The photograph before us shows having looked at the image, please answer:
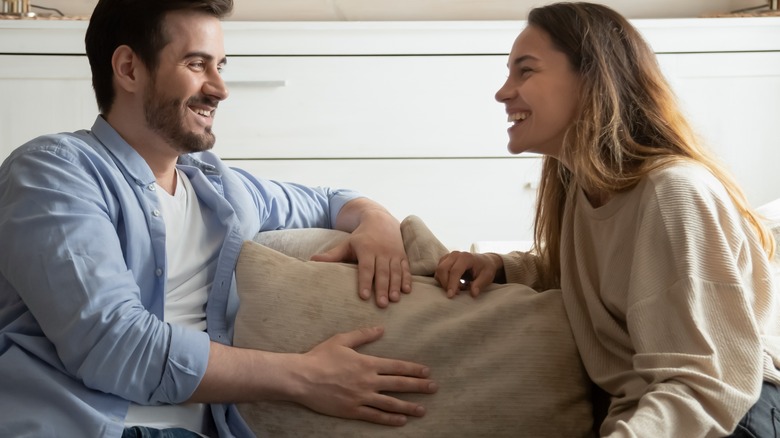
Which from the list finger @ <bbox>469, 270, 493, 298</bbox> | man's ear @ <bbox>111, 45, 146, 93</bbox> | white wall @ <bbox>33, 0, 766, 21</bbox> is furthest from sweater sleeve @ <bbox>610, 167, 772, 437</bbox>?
white wall @ <bbox>33, 0, 766, 21</bbox>

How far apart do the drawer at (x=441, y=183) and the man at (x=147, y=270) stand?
131cm

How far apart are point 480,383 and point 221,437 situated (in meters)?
0.39

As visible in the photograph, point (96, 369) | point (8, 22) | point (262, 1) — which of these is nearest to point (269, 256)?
point (96, 369)

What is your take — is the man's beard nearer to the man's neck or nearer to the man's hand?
the man's neck

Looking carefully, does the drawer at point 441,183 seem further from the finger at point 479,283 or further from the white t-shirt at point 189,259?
the finger at point 479,283

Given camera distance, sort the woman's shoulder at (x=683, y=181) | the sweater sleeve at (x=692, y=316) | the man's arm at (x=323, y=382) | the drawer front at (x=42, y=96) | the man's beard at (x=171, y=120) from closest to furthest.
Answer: the sweater sleeve at (x=692, y=316) → the woman's shoulder at (x=683, y=181) → the man's arm at (x=323, y=382) → the man's beard at (x=171, y=120) → the drawer front at (x=42, y=96)

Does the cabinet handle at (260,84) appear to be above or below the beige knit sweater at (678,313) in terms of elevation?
below

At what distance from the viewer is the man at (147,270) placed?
132 centimetres

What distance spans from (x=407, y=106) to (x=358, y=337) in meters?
1.70

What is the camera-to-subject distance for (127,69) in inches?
65.4

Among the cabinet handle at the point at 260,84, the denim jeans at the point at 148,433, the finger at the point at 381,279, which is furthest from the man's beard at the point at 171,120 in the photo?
the cabinet handle at the point at 260,84

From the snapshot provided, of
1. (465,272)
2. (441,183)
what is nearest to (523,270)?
(465,272)

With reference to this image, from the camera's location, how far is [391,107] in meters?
3.03

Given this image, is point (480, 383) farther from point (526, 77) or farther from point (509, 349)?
point (526, 77)
